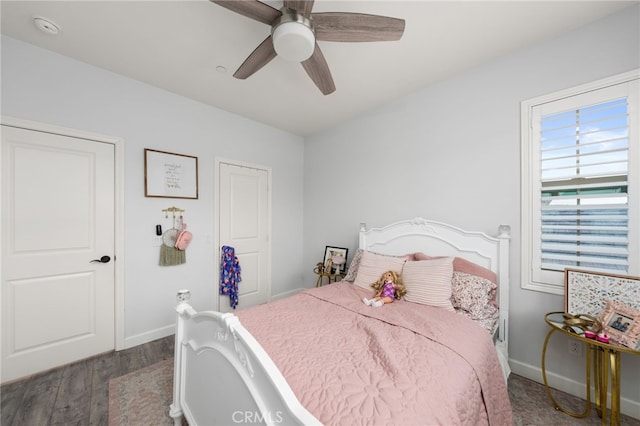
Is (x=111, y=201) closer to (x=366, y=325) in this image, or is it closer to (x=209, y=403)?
(x=209, y=403)

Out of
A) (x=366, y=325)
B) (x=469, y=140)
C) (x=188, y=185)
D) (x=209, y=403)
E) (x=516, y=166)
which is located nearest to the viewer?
(x=209, y=403)

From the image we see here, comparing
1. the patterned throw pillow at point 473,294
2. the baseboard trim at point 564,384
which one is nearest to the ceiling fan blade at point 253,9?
the patterned throw pillow at point 473,294

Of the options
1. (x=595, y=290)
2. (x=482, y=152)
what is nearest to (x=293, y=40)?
(x=482, y=152)

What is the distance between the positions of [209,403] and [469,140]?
2762 mm

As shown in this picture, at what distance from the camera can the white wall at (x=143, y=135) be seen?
1.99 m

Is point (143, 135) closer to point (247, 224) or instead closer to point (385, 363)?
point (247, 224)

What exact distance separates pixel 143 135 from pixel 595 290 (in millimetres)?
3918

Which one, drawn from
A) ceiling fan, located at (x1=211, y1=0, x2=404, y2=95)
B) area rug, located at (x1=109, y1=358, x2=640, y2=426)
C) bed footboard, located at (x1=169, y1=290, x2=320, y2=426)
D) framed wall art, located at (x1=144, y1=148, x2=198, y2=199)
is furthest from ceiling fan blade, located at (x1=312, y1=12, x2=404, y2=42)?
area rug, located at (x1=109, y1=358, x2=640, y2=426)

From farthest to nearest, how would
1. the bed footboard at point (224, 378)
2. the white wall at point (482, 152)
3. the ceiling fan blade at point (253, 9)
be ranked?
the white wall at point (482, 152) < the ceiling fan blade at point (253, 9) < the bed footboard at point (224, 378)

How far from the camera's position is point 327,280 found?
3572 millimetres

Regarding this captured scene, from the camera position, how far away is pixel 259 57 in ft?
5.33

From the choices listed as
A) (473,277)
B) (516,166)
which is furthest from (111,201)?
(516,166)

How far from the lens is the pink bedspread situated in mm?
888

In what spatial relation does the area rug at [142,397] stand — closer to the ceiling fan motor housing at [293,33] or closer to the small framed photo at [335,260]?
the small framed photo at [335,260]
